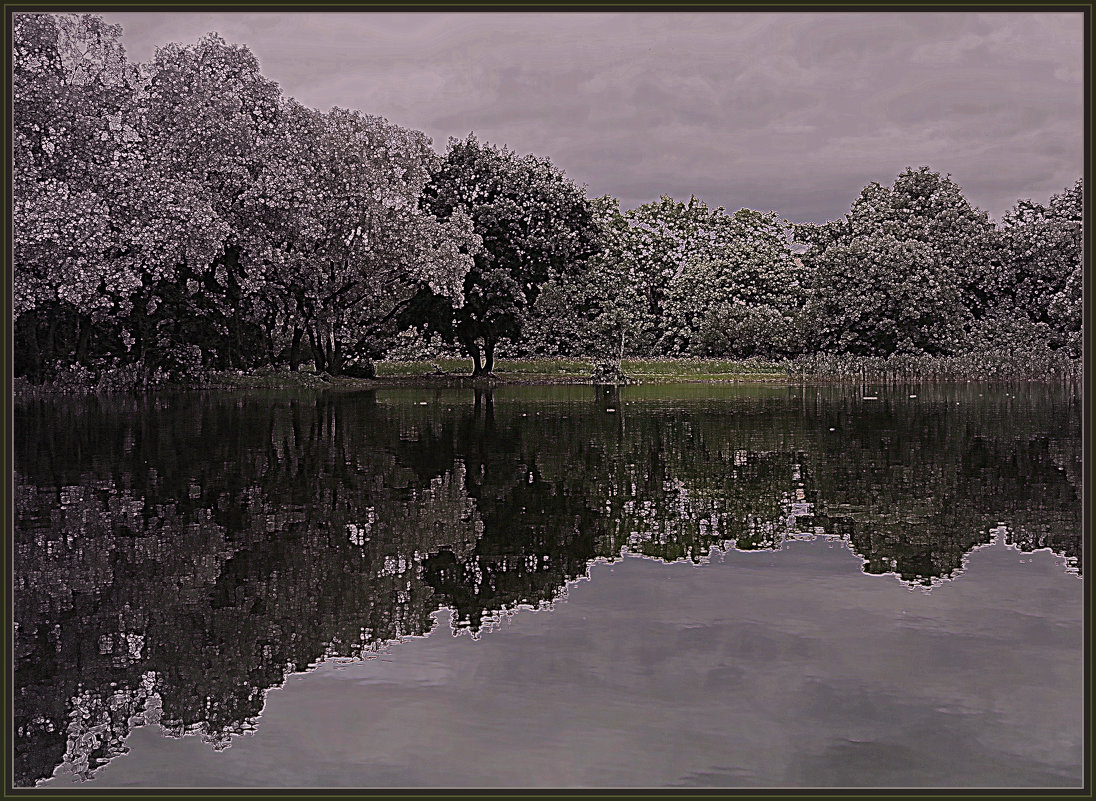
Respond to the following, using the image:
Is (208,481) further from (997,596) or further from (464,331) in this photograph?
(464,331)

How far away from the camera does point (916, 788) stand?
5.58 meters

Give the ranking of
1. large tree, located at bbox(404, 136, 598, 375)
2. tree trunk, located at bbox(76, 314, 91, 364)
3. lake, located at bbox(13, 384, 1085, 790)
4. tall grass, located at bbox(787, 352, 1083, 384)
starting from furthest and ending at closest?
tall grass, located at bbox(787, 352, 1083, 384) < large tree, located at bbox(404, 136, 598, 375) < tree trunk, located at bbox(76, 314, 91, 364) < lake, located at bbox(13, 384, 1085, 790)

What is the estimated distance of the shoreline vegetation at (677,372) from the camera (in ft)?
154

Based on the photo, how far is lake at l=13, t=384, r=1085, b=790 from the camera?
→ 609cm

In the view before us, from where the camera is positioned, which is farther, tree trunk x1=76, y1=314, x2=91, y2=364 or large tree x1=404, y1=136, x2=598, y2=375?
large tree x1=404, y1=136, x2=598, y2=375

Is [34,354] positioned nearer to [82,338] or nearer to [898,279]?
[82,338]

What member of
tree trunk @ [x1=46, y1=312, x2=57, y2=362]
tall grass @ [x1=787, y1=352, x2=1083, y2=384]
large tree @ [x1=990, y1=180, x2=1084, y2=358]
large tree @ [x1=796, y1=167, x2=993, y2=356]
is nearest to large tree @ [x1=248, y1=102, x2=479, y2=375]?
tree trunk @ [x1=46, y1=312, x2=57, y2=362]

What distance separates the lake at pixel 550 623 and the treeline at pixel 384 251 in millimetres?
22138

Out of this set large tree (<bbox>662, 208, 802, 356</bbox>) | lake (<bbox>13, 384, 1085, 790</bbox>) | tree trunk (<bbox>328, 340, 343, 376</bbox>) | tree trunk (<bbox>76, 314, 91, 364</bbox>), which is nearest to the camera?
lake (<bbox>13, 384, 1085, 790</bbox>)

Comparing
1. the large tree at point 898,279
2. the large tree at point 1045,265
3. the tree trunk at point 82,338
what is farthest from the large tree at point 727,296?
the tree trunk at point 82,338

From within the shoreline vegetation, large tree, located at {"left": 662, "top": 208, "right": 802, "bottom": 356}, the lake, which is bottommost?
the lake

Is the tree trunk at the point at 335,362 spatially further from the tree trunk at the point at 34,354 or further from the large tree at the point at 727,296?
the large tree at the point at 727,296

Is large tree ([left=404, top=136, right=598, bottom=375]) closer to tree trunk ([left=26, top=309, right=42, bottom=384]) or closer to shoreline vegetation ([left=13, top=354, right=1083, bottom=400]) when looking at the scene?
shoreline vegetation ([left=13, top=354, right=1083, bottom=400])

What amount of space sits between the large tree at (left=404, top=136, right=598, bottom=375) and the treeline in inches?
4.9
